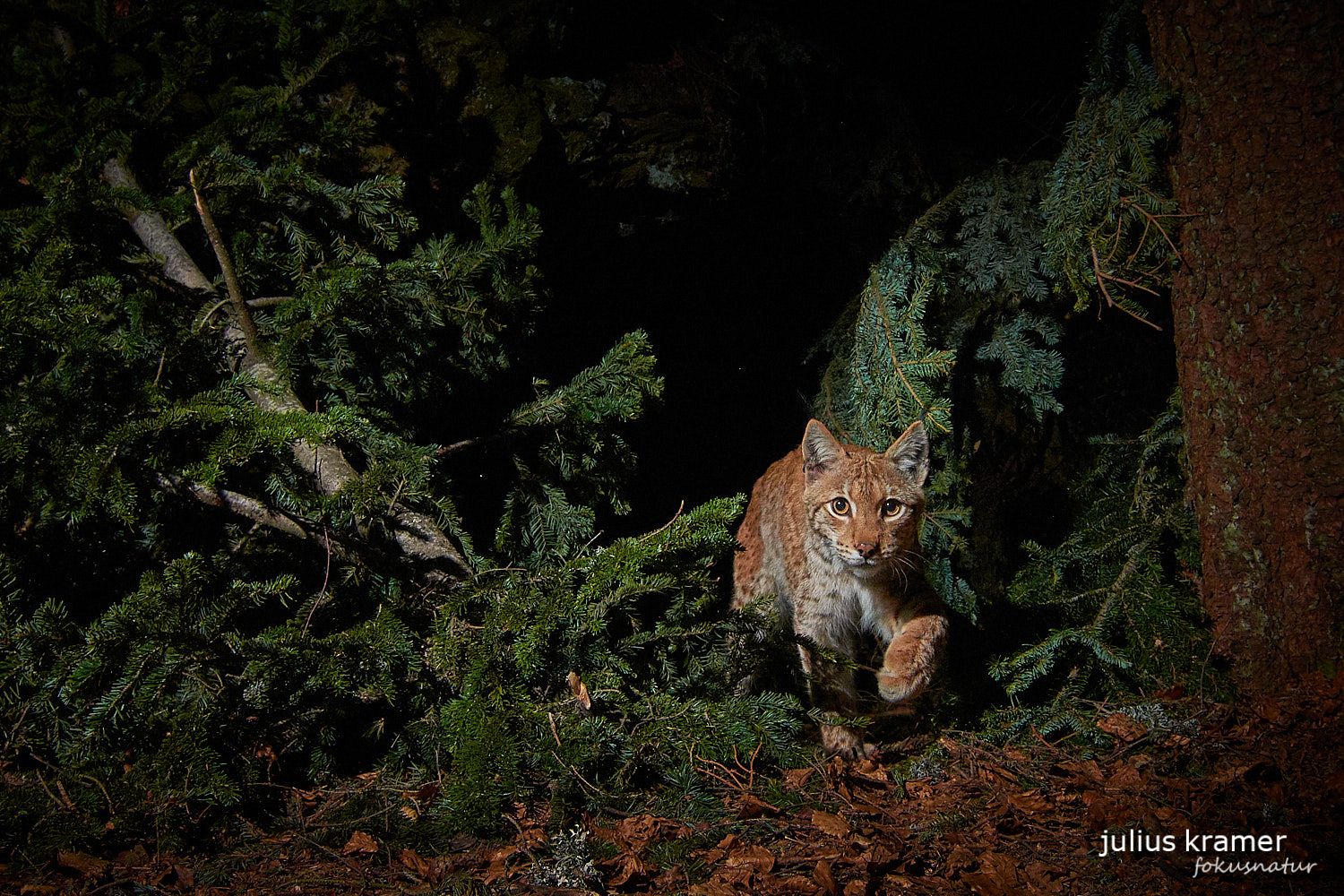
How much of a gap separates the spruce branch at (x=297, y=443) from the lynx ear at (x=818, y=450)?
5.60 feet

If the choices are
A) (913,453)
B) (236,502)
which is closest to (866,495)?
(913,453)

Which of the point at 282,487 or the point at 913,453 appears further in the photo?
the point at 913,453

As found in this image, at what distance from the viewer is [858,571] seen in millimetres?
3793

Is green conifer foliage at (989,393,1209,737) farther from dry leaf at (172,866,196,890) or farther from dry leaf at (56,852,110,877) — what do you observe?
dry leaf at (56,852,110,877)

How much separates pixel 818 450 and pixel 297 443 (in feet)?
7.70

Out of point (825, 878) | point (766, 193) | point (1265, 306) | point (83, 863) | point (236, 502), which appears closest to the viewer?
point (825, 878)

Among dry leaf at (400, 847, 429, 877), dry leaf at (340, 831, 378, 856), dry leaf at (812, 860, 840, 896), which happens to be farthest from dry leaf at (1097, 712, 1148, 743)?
dry leaf at (340, 831, 378, 856)

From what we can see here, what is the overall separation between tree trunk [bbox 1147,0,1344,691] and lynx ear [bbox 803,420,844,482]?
1502mm

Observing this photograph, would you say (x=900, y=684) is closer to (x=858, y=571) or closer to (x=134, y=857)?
(x=858, y=571)

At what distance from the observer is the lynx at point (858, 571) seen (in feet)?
11.7

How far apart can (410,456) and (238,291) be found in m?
1.27

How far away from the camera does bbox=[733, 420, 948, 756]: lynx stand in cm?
356

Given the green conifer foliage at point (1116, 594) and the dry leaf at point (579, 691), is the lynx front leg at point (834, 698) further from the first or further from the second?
the dry leaf at point (579, 691)

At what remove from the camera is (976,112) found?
560 centimetres
